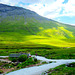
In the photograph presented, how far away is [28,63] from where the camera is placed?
3272 cm

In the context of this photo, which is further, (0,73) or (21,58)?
(21,58)

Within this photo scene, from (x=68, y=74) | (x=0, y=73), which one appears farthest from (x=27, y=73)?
(x=68, y=74)

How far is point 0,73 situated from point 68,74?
1746cm

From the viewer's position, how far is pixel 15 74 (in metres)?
23.8

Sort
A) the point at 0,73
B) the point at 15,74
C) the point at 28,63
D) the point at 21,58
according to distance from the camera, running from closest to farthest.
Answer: the point at 15,74, the point at 0,73, the point at 28,63, the point at 21,58

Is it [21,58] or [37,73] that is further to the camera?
[21,58]

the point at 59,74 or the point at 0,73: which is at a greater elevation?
the point at 59,74

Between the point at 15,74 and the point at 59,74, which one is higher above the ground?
the point at 59,74

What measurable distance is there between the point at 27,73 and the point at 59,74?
8.29m

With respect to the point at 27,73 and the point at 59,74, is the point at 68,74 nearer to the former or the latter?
the point at 59,74

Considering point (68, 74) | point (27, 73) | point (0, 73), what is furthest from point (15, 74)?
point (68, 74)

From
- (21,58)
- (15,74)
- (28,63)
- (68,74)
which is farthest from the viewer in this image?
(21,58)

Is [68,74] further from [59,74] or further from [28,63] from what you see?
[28,63]

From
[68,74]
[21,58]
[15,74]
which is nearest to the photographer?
[68,74]
